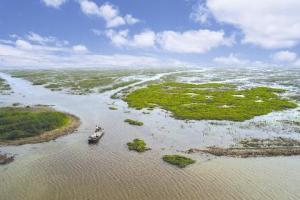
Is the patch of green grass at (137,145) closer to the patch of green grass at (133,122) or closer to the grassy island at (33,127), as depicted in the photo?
the patch of green grass at (133,122)

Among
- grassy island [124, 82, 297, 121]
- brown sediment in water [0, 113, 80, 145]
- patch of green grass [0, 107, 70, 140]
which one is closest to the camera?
brown sediment in water [0, 113, 80, 145]

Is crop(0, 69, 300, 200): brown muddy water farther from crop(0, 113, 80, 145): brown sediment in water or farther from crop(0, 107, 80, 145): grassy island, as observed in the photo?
crop(0, 107, 80, 145): grassy island

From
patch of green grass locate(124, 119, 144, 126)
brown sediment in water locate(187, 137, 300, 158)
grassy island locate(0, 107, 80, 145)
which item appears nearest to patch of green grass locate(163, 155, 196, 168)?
brown sediment in water locate(187, 137, 300, 158)

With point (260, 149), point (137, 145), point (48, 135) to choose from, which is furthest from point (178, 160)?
point (48, 135)

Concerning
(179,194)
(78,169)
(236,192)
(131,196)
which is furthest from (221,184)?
(78,169)

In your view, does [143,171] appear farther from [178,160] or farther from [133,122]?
[133,122]
